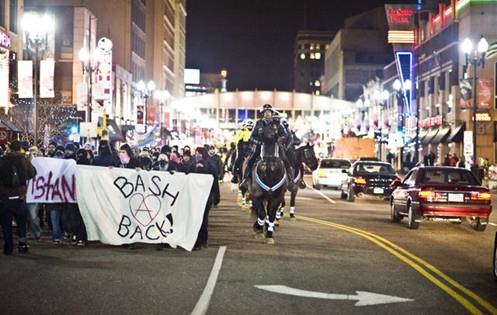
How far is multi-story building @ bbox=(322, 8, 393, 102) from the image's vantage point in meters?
140

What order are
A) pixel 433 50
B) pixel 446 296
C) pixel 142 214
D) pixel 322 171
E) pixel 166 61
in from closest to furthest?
pixel 446 296
pixel 142 214
pixel 322 171
pixel 433 50
pixel 166 61

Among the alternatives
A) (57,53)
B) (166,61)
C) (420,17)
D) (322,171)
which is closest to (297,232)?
(322,171)

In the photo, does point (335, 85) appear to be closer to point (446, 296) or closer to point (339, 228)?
point (339, 228)

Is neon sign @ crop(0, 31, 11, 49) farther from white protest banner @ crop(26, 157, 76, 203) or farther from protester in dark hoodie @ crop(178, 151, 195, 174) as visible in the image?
white protest banner @ crop(26, 157, 76, 203)

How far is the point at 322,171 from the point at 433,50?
31.1 metres

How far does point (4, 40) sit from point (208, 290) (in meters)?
36.2

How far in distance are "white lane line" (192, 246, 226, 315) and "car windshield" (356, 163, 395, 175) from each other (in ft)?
65.4

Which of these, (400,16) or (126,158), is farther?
(400,16)

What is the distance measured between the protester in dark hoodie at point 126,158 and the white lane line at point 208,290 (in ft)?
10.5

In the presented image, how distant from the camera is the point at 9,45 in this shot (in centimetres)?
4528

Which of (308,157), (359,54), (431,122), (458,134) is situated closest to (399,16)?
(431,122)

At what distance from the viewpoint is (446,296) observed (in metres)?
10.7

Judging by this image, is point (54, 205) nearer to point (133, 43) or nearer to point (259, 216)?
point (259, 216)

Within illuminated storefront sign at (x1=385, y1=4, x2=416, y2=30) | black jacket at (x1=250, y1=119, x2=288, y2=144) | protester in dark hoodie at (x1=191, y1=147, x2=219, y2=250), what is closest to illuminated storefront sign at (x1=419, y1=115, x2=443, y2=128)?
illuminated storefront sign at (x1=385, y1=4, x2=416, y2=30)
